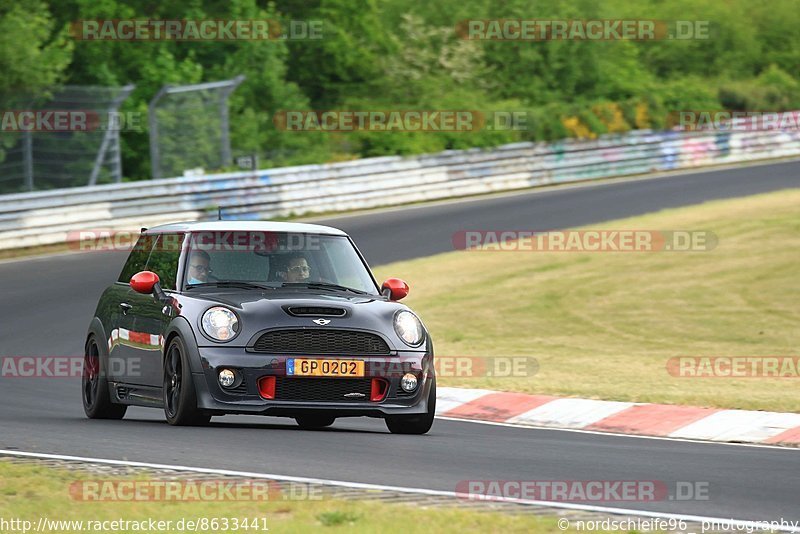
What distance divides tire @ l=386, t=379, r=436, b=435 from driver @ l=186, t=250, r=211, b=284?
1.62 meters

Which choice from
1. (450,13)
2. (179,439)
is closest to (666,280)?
(179,439)

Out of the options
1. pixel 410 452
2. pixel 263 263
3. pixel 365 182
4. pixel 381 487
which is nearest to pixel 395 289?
pixel 263 263

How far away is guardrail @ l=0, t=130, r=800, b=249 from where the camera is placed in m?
24.1

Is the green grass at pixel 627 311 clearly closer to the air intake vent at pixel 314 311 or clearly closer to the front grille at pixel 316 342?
the front grille at pixel 316 342

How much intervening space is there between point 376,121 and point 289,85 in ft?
14.4

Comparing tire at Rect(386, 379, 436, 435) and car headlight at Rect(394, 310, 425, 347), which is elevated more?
car headlight at Rect(394, 310, 425, 347)

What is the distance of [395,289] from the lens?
10.3m

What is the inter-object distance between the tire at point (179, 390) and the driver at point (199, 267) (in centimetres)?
57

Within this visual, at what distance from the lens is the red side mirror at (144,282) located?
10086 mm

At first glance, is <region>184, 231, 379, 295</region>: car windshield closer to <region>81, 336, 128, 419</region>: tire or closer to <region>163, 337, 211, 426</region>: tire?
<region>163, 337, 211, 426</region>: tire

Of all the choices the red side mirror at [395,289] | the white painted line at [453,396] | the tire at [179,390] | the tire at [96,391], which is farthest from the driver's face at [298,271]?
the white painted line at [453,396]

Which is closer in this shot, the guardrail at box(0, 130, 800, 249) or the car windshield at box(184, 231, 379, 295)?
the car windshield at box(184, 231, 379, 295)

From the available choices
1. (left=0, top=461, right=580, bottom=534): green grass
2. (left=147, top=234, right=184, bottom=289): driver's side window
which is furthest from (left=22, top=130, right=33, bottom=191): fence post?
(left=0, top=461, right=580, bottom=534): green grass

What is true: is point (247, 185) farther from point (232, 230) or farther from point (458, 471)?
point (458, 471)
